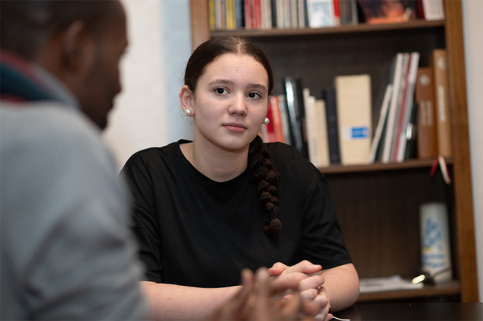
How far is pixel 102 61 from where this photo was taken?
647 millimetres

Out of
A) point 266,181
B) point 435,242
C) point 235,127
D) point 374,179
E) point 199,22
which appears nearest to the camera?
point 235,127

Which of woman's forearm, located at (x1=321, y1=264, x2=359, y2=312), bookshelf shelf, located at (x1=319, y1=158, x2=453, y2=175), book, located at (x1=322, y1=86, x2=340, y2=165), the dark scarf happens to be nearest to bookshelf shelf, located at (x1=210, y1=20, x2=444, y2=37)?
book, located at (x1=322, y1=86, x2=340, y2=165)

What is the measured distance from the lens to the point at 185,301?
129 cm

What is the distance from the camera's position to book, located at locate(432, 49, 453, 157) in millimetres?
2238

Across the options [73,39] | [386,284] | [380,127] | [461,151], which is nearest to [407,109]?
[380,127]

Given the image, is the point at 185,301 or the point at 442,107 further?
the point at 442,107

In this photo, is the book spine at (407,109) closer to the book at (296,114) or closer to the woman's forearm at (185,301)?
the book at (296,114)

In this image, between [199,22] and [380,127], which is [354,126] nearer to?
[380,127]

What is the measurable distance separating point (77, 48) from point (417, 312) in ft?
2.91

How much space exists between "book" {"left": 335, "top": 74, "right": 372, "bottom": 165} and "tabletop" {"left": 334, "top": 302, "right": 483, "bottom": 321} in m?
1.05

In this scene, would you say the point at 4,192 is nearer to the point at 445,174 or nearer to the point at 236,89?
the point at 236,89

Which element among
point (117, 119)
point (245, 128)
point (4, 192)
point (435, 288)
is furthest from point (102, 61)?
point (435, 288)

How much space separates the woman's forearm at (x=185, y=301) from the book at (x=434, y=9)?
1465 mm

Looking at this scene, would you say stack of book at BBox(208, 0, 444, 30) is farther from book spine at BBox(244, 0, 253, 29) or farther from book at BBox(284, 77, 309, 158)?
book at BBox(284, 77, 309, 158)
